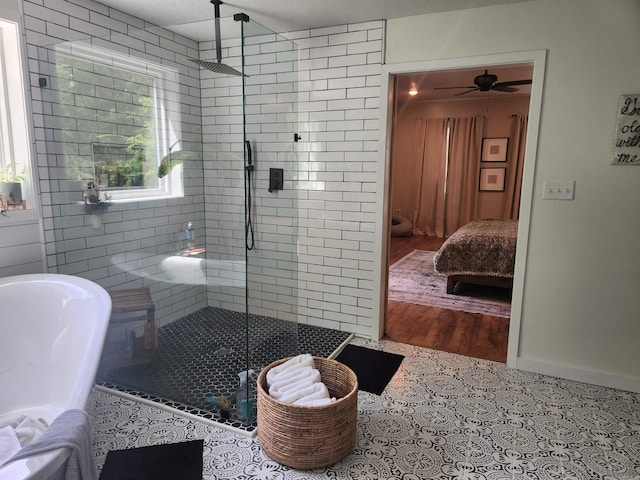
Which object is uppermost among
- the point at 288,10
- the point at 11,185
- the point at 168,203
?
the point at 288,10

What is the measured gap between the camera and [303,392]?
6.77 feet

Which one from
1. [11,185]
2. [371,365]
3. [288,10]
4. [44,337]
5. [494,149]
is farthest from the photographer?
[494,149]

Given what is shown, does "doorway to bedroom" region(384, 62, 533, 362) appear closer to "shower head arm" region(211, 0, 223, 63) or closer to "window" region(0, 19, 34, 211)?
"shower head arm" region(211, 0, 223, 63)

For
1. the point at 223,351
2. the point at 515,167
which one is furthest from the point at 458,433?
the point at 515,167

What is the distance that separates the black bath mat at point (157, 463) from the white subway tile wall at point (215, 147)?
2.56 feet

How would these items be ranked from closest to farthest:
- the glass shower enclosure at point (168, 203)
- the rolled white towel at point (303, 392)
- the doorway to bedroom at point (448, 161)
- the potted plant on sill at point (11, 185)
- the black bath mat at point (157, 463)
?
the black bath mat at point (157, 463) → the rolled white towel at point (303, 392) → the potted plant on sill at point (11, 185) → the glass shower enclosure at point (168, 203) → the doorway to bedroom at point (448, 161)

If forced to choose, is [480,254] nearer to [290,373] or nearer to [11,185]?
[290,373]

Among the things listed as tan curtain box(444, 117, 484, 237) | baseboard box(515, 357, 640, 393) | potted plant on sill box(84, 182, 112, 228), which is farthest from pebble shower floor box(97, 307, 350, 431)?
tan curtain box(444, 117, 484, 237)

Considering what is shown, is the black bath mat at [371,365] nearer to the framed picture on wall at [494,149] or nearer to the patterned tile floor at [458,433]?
the patterned tile floor at [458,433]

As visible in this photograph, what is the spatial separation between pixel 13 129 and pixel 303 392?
231 centimetres

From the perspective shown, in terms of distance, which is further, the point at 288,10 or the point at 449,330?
the point at 449,330

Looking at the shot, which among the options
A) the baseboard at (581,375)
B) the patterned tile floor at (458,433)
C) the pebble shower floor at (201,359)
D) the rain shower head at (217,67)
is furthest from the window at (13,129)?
the baseboard at (581,375)

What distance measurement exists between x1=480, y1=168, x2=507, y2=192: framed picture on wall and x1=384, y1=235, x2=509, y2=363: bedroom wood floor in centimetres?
436

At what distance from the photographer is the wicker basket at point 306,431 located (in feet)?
6.31
